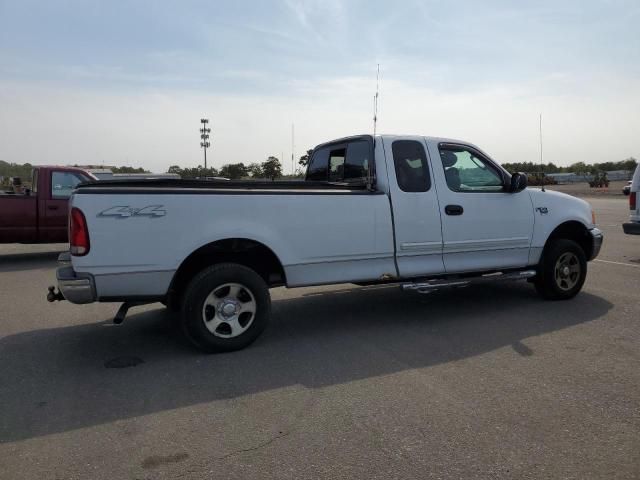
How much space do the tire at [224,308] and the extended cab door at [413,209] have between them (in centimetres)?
163

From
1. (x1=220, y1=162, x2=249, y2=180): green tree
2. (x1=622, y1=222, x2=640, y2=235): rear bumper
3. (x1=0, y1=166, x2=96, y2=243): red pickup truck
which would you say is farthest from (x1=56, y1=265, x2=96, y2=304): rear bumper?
(x1=220, y1=162, x2=249, y2=180): green tree

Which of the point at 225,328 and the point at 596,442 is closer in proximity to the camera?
the point at 596,442

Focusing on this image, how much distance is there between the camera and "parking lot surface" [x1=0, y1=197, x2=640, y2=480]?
3.11 metres

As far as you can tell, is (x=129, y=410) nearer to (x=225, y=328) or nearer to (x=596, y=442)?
(x=225, y=328)

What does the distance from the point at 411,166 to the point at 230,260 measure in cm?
221

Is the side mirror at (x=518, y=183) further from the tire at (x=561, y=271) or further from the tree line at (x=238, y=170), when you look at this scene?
the tree line at (x=238, y=170)

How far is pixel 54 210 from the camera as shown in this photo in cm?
1098

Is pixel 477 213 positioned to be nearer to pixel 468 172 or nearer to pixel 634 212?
pixel 468 172

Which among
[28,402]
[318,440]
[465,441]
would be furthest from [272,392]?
[28,402]

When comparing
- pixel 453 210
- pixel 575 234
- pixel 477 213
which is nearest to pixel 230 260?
pixel 453 210

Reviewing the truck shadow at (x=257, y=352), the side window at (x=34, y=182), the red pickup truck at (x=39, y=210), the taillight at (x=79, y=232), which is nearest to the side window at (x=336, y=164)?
the truck shadow at (x=257, y=352)

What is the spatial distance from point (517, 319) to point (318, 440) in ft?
11.6

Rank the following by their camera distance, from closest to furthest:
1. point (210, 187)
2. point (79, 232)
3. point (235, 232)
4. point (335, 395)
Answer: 1. point (335, 395)
2. point (79, 232)
3. point (235, 232)
4. point (210, 187)

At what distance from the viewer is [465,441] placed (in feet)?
10.8
